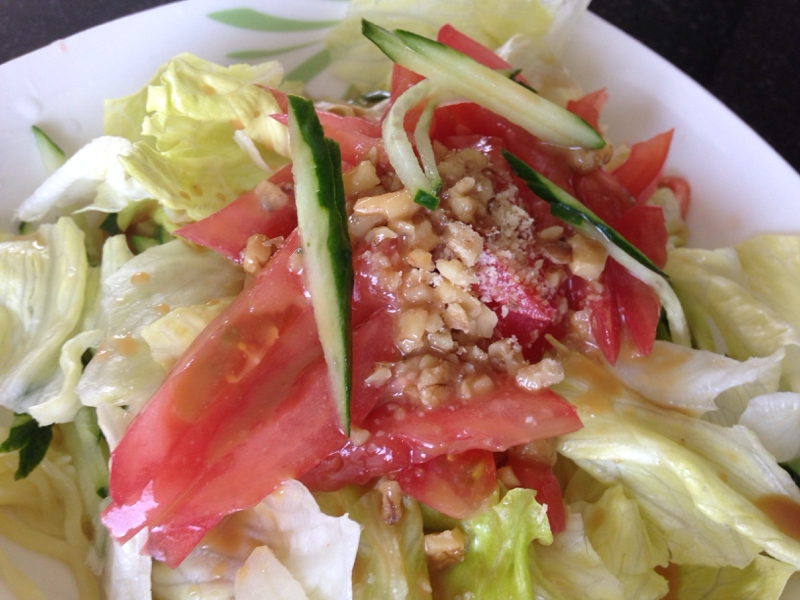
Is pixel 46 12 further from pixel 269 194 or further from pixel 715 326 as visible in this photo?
pixel 715 326

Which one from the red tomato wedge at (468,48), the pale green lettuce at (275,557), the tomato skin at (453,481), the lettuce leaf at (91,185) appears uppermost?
the red tomato wedge at (468,48)

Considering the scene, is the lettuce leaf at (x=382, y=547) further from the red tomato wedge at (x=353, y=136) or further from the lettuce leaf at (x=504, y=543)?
the red tomato wedge at (x=353, y=136)

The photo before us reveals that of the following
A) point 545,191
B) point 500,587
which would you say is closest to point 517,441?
point 500,587

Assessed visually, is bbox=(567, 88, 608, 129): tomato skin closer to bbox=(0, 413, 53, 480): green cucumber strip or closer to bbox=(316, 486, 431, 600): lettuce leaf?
bbox=(316, 486, 431, 600): lettuce leaf

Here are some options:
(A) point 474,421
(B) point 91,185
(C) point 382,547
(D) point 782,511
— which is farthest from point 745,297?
(B) point 91,185

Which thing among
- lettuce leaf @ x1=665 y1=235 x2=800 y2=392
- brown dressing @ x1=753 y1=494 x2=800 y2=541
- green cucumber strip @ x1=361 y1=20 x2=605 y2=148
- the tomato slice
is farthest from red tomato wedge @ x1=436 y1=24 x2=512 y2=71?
brown dressing @ x1=753 y1=494 x2=800 y2=541

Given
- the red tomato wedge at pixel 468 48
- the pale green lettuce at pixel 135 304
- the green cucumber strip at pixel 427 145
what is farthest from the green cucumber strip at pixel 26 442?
the red tomato wedge at pixel 468 48

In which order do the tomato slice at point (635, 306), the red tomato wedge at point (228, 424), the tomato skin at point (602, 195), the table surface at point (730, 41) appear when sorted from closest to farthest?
1. the red tomato wedge at point (228, 424)
2. the tomato slice at point (635, 306)
3. the tomato skin at point (602, 195)
4. the table surface at point (730, 41)
